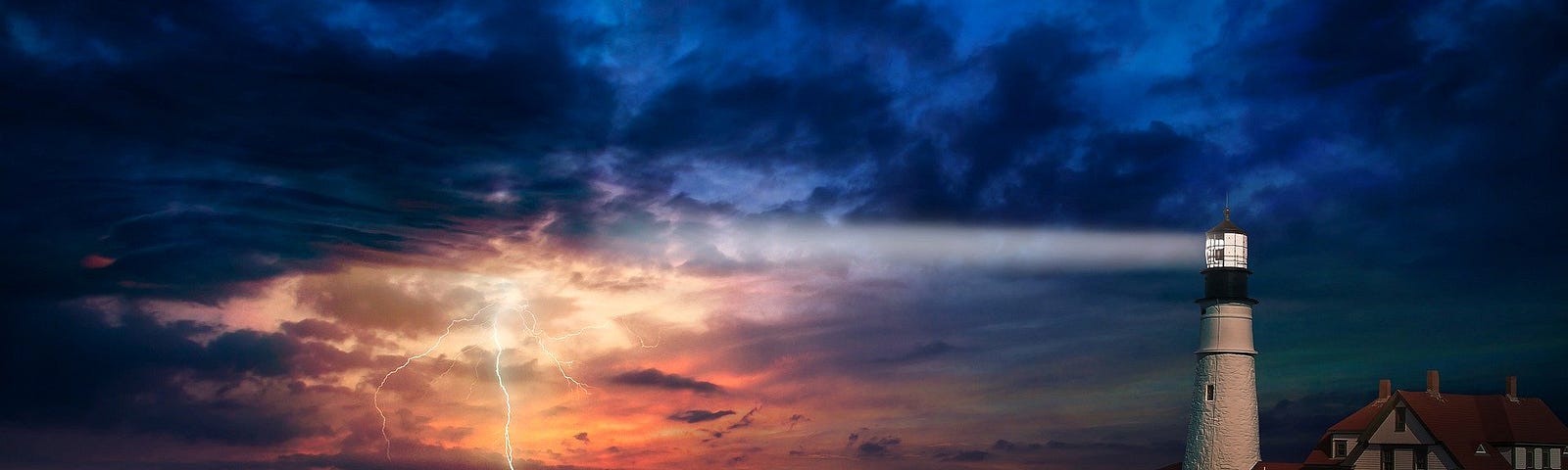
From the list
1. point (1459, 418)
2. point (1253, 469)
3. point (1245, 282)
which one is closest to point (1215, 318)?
point (1245, 282)

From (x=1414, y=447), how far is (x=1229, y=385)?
26.4 ft

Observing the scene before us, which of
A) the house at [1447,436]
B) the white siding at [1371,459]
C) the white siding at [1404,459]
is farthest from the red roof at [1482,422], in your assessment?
the white siding at [1371,459]

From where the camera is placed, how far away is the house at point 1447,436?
6041 centimetres

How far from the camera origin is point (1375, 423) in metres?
60.9

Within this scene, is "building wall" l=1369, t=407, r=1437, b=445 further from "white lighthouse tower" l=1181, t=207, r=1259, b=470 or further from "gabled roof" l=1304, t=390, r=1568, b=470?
"white lighthouse tower" l=1181, t=207, r=1259, b=470

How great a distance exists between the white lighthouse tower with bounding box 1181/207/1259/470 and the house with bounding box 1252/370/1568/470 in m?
1.64

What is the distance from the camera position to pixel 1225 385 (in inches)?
2430

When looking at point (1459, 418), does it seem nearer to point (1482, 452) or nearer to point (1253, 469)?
point (1482, 452)

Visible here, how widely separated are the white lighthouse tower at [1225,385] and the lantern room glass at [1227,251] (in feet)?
2.85

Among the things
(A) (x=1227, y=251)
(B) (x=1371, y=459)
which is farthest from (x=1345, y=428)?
(A) (x=1227, y=251)

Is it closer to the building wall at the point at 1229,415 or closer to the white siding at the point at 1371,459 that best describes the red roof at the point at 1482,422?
the white siding at the point at 1371,459

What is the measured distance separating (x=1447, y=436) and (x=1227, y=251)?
1207 cm

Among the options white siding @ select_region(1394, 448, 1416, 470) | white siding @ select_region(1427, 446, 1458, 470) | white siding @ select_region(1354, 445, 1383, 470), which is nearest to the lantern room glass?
white siding @ select_region(1354, 445, 1383, 470)

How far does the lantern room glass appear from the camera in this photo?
6469cm
